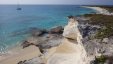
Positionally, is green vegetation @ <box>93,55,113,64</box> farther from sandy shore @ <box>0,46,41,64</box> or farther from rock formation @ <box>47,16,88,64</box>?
sandy shore @ <box>0,46,41,64</box>

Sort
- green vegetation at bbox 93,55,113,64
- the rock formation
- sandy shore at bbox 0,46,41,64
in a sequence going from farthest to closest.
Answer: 1. sandy shore at bbox 0,46,41,64
2. the rock formation
3. green vegetation at bbox 93,55,113,64

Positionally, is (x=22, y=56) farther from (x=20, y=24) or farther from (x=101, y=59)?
(x=20, y=24)

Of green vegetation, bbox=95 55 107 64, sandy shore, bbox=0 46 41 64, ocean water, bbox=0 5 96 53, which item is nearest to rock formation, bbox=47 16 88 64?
green vegetation, bbox=95 55 107 64

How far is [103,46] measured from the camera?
1088 cm

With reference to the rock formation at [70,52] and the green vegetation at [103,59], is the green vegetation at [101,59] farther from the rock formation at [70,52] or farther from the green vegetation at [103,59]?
the rock formation at [70,52]

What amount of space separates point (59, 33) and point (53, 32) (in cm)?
114

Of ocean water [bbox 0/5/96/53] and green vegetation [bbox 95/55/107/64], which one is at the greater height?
green vegetation [bbox 95/55/107/64]

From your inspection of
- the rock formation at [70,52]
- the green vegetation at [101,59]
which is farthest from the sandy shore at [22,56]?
the green vegetation at [101,59]

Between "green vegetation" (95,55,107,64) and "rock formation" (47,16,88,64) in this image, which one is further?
"rock formation" (47,16,88,64)

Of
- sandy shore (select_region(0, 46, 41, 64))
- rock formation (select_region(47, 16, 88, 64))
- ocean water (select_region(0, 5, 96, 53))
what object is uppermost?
rock formation (select_region(47, 16, 88, 64))

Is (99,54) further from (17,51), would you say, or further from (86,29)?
(17,51)

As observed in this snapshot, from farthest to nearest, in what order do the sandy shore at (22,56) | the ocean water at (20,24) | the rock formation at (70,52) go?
the ocean water at (20,24) < the sandy shore at (22,56) < the rock formation at (70,52)

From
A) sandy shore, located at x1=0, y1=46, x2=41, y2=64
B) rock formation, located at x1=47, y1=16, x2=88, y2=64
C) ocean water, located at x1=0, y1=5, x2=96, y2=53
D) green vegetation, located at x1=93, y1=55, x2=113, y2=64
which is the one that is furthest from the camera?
ocean water, located at x1=0, y1=5, x2=96, y2=53

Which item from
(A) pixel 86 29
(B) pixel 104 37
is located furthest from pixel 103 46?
(A) pixel 86 29
